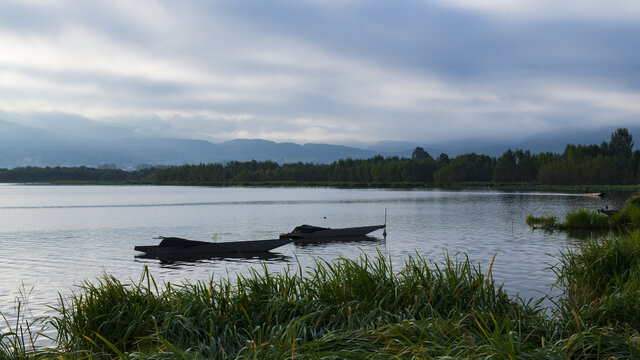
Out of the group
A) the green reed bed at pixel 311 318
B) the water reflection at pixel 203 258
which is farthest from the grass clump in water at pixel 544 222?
the green reed bed at pixel 311 318

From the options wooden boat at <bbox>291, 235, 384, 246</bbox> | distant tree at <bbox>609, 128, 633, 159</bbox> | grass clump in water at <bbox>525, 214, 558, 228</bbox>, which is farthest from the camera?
distant tree at <bbox>609, 128, 633, 159</bbox>

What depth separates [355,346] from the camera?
7.57m

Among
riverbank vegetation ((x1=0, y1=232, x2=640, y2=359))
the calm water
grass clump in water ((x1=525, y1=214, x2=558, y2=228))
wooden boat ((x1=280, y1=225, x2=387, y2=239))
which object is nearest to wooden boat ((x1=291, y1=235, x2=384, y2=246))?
wooden boat ((x1=280, y1=225, x2=387, y2=239))

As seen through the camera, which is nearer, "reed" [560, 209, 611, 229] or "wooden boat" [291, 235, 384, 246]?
"wooden boat" [291, 235, 384, 246]

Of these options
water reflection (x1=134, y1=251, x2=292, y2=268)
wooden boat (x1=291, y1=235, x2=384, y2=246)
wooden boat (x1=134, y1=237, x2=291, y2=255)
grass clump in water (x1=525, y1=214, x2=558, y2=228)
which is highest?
grass clump in water (x1=525, y1=214, x2=558, y2=228)

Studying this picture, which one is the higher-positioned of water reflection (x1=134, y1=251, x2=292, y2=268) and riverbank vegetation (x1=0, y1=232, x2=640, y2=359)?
riverbank vegetation (x1=0, y1=232, x2=640, y2=359)

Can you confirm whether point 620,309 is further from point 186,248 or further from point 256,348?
point 186,248

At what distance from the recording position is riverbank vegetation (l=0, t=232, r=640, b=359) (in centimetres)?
Answer: 729

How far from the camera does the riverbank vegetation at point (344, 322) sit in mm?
7293

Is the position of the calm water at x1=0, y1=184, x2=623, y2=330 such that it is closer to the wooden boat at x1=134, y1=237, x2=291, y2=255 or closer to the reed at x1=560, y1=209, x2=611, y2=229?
the wooden boat at x1=134, y1=237, x2=291, y2=255

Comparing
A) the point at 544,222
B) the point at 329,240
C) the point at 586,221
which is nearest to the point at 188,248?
the point at 329,240

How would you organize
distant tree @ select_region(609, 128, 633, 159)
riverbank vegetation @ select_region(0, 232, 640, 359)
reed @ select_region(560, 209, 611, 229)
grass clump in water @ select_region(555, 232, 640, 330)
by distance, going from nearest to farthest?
riverbank vegetation @ select_region(0, 232, 640, 359) → grass clump in water @ select_region(555, 232, 640, 330) → reed @ select_region(560, 209, 611, 229) → distant tree @ select_region(609, 128, 633, 159)

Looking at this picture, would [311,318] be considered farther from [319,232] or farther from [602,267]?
[319,232]

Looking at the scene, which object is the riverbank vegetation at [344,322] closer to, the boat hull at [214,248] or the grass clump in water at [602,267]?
the grass clump in water at [602,267]
